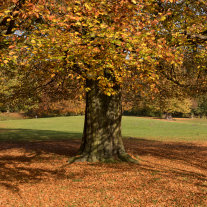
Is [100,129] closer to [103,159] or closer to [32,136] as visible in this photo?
[103,159]

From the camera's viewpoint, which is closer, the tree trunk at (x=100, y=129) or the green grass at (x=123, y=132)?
the tree trunk at (x=100, y=129)

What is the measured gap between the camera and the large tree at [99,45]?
25.8 ft

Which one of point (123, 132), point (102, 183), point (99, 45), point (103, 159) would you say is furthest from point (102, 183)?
point (123, 132)

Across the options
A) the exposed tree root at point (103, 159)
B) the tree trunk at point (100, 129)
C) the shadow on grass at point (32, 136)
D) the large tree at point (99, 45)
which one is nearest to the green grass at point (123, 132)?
the shadow on grass at point (32, 136)

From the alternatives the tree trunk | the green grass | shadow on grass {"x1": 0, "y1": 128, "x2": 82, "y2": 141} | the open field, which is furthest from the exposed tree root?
the green grass

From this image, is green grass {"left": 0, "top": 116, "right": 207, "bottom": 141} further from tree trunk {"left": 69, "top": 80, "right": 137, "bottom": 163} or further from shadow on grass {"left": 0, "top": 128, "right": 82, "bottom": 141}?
tree trunk {"left": 69, "top": 80, "right": 137, "bottom": 163}

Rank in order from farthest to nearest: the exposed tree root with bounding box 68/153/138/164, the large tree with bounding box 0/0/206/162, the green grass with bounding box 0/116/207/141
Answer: the green grass with bounding box 0/116/207/141 < the exposed tree root with bounding box 68/153/138/164 < the large tree with bounding box 0/0/206/162

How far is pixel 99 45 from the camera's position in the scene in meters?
9.16

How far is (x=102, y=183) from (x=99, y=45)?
4872mm

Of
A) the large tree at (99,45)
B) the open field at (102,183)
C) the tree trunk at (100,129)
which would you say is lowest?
the open field at (102,183)

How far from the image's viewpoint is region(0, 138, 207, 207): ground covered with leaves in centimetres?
689

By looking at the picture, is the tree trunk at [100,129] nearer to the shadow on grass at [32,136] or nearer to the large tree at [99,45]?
the large tree at [99,45]

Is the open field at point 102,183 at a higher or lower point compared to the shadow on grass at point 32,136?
higher

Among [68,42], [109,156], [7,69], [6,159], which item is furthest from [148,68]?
[7,69]
